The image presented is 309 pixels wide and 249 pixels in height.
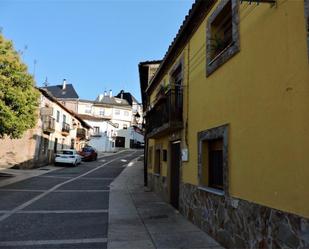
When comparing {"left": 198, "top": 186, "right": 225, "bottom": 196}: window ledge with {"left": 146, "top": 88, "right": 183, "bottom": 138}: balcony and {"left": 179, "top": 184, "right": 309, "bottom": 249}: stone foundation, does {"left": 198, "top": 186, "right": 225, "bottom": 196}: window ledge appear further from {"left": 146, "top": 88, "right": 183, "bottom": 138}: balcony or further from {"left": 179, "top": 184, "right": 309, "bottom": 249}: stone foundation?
{"left": 146, "top": 88, "right": 183, "bottom": 138}: balcony

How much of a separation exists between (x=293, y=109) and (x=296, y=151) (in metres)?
0.54

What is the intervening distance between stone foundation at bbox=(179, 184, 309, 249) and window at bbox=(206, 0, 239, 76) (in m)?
2.83

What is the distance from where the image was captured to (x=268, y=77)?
4836mm

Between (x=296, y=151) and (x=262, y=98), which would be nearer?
(x=296, y=151)

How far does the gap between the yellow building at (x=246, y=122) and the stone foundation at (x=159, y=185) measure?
2.28 m

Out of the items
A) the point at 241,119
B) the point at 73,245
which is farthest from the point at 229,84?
the point at 73,245

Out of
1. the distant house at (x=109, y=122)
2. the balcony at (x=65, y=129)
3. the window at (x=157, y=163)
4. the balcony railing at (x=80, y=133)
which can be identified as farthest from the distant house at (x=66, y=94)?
the window at (x=157, y=163)

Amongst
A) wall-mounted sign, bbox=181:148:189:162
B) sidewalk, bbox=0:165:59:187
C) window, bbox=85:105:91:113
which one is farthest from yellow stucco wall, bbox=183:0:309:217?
window, bbox=85:105:91:113

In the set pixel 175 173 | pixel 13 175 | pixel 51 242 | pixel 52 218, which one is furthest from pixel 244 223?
pixel 13 175

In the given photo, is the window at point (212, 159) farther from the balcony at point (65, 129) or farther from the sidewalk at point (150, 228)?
the balcony at point (65, 129)

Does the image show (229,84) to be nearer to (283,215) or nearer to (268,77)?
(268,77)

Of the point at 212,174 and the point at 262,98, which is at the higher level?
the point at 262,98

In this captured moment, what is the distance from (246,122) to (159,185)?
8.11 metres

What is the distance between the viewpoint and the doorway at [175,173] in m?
10.6
